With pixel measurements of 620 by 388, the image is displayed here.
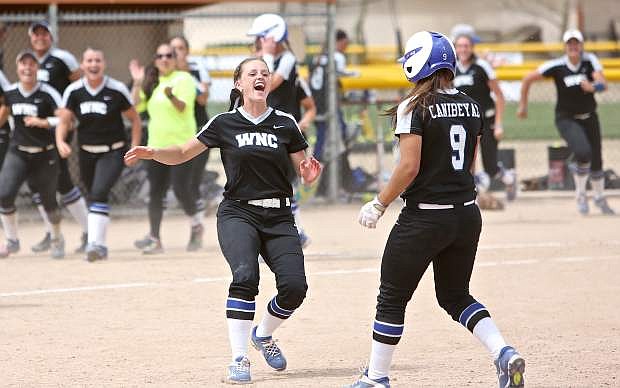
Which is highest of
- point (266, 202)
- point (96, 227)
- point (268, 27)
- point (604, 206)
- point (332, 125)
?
point (268, 27)

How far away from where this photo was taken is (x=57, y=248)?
13430 millimetres

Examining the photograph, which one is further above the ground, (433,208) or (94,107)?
(94,107)

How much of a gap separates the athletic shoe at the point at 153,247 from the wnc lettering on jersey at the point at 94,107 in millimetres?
1569

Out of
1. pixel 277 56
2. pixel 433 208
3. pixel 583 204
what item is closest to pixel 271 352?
pixel 433 208

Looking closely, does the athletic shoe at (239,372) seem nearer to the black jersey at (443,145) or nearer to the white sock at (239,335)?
the white sock at (239,335)

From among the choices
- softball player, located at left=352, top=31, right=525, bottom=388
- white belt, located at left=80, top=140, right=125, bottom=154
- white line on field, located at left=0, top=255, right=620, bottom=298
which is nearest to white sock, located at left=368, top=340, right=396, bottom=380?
softball player, located at left=352, top=31, right=525, bottom=388

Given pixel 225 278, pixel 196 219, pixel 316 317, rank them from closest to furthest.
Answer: pixel 316 317, pixel 225 278, pixel 196 219

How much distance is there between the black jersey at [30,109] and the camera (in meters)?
13.1

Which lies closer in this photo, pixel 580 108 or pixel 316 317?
pixel 316 317

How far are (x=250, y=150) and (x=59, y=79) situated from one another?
23.4 feet

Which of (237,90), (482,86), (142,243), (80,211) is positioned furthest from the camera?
(482,86)

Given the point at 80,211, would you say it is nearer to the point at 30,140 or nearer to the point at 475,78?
the point at 30,140

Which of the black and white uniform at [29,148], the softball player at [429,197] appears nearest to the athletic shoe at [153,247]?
the black and white uniform at [29,148]

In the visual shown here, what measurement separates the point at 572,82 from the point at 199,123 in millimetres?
4441
